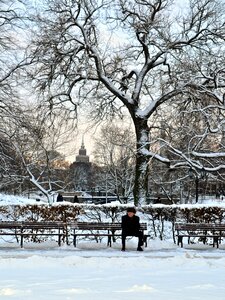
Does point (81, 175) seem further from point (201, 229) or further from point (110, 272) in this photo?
point (110, 272)

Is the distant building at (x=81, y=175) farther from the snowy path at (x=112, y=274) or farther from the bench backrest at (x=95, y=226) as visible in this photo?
the snowy path at (x=112, y=274)

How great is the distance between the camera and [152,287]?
940 centimetres

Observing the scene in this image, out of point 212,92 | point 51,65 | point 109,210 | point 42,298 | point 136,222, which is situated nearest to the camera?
point 42,298

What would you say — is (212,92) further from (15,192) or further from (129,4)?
(15,192)

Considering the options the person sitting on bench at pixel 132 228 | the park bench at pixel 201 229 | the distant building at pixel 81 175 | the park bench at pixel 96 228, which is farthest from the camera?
the distant building at pixel 81 175

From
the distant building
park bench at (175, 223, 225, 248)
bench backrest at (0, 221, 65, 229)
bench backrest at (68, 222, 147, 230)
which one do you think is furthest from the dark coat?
the distant building

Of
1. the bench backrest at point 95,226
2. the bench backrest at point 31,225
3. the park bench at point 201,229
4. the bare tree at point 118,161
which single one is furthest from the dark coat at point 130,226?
the bare tree at point 118,161

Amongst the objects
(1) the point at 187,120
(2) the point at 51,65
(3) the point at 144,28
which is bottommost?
(1) the point at 187,120

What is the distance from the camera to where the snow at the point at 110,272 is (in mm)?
8813

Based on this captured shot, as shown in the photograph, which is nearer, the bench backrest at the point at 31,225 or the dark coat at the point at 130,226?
the dark coat at the point at 130,226

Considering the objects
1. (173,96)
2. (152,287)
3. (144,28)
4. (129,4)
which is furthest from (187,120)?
(152,287)

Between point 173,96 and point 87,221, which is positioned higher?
point 173,96

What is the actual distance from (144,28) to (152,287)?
687 inches

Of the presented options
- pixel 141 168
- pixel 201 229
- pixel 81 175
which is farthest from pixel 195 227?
pixel 81 175
